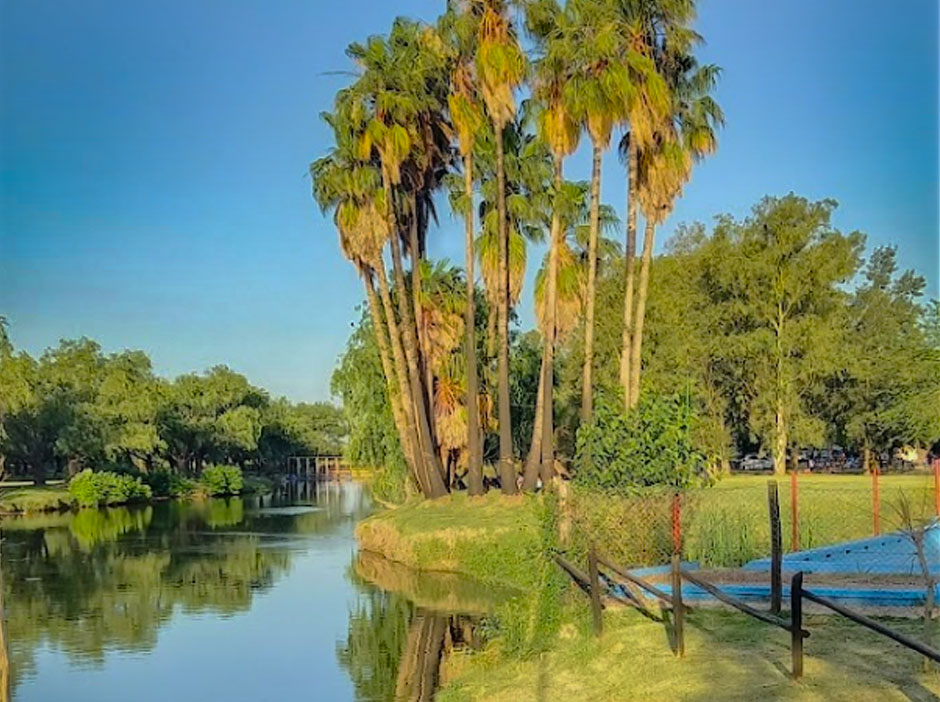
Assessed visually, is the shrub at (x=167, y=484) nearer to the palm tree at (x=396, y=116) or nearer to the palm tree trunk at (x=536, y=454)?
the palm tree at (x=396, y=116)

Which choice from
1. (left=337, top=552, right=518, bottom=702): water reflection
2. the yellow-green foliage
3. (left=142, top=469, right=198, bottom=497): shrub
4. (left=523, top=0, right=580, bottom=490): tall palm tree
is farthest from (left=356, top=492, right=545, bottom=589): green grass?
(left=142, top=469, right=198, bottom=497): shrub

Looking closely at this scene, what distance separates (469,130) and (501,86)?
1.77 meters

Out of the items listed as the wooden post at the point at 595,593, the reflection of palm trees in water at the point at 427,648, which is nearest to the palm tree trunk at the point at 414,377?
the reflection of palm trees in water at the point at 427,648

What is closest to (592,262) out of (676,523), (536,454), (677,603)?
(536,454)

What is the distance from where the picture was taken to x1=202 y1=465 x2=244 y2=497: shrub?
6852 cm

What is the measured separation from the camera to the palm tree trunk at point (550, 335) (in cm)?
2475

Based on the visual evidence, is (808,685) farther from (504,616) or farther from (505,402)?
(505,402)

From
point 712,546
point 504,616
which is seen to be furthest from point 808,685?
point 712,546

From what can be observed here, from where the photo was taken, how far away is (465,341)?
96.9 feet

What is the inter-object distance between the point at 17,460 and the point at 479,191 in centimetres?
4782

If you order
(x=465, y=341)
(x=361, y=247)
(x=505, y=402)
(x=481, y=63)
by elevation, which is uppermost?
(x=481, y=63)

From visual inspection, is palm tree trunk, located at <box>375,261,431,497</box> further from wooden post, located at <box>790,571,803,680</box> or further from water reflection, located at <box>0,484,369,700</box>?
wooden post, located at <box>790,571,803,680</box>

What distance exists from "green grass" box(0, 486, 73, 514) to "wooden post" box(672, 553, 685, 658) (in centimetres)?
4527

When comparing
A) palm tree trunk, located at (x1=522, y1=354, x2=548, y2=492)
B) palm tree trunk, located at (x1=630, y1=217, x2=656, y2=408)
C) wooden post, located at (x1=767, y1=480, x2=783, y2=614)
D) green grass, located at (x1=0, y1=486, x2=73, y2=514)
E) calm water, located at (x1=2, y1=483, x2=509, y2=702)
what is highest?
palm tree trunk, located at (x1=630, y1=217, x2=656, y2=408)
